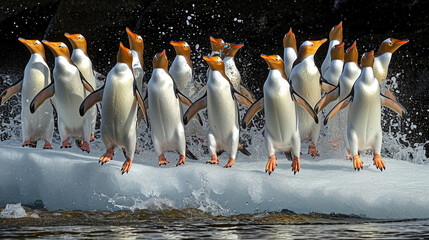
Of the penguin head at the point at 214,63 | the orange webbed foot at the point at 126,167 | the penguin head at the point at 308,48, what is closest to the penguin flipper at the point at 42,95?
the orange webbed foot at the point at 126,167

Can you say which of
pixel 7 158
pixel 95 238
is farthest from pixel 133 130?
pixel 95 238

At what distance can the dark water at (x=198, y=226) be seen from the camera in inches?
139

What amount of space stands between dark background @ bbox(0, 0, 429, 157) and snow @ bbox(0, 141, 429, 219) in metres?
3.69

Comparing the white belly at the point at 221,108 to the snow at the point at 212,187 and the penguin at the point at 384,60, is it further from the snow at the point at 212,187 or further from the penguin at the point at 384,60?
the penguin at the point at 384,60

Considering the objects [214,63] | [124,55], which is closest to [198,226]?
[214,63]

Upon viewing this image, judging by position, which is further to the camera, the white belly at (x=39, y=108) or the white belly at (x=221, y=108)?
Answer: the white belly at (x=39, y=108)

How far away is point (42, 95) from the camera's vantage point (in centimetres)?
572

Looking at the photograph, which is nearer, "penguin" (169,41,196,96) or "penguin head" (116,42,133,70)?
"penguin head" (116,42,133,70)

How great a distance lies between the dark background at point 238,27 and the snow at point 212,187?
12.1ft

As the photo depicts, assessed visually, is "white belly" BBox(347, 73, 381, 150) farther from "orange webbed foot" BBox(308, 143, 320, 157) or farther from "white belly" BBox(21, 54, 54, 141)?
"white belly" BBox(21, 54, 54, 141)

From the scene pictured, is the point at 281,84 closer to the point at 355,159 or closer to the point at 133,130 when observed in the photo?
the point at 355,159

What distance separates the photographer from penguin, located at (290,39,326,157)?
5832 mm

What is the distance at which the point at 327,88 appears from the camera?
19.5 ft

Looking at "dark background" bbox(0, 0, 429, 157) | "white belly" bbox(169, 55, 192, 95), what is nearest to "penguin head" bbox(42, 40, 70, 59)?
"white belly" bbox(169, 55, 192, 95)
